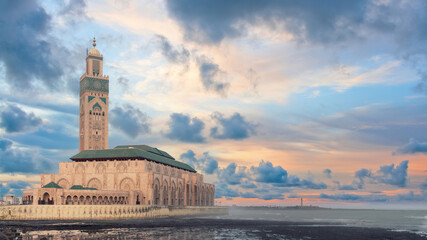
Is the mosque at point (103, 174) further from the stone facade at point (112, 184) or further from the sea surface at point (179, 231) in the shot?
the sea surface at point (179, 231)

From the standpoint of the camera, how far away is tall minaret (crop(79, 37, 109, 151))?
14200 cm

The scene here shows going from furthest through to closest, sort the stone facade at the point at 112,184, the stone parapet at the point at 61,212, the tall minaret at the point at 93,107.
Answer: the tall minaret at the point at 93,107
the stone facade at the point at 112,184
the stone parapet at the point at 61,212

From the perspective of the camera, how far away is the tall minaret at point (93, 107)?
142m

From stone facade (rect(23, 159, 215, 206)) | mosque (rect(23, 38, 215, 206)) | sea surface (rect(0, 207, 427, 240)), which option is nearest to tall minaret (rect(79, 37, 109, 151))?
mosque (rect(23, 38, 215, 206))

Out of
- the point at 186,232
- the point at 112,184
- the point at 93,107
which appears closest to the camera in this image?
the point at 186,232

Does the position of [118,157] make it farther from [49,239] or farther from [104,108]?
[49,239]

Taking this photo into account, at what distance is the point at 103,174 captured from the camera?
361ft

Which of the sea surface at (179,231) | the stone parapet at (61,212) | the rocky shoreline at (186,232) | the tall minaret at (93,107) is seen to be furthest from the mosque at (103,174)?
the rocky shoreline at (186,232)

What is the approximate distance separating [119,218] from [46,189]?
722 inches

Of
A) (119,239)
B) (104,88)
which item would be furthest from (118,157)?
(119,239)

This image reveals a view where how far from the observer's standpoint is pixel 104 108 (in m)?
146

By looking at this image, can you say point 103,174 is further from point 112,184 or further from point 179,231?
point 179,231

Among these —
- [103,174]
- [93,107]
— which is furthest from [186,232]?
[93,107]

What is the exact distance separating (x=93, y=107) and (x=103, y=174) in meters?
40.2
